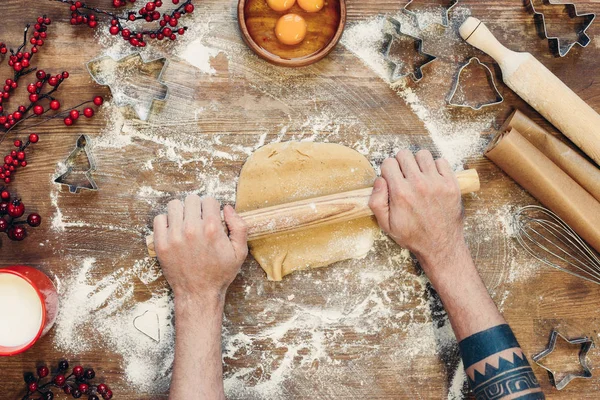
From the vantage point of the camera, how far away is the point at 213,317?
1.38 meters

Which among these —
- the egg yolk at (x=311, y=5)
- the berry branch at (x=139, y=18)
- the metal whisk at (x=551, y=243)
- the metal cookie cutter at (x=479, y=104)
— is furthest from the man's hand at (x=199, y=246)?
the metal whisk at (x=551, y=243)

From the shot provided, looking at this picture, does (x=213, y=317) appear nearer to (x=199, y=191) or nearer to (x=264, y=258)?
(x=264, y=258)

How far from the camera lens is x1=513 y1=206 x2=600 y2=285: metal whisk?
1.49 m

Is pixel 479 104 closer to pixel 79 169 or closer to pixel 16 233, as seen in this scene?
pixel 79 169

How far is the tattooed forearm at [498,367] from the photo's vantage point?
1306 millimetres

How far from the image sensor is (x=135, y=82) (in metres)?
1.46

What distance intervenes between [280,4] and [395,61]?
0.37 m

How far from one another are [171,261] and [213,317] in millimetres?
192

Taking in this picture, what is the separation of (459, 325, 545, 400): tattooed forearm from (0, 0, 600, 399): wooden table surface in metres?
0.14

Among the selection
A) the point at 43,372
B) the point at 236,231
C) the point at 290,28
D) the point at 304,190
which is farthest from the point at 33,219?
the point at 290,28

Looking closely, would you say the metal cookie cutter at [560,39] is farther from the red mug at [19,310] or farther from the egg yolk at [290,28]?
the red mug at [19,310]

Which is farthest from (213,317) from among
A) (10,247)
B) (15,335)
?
(10,247)

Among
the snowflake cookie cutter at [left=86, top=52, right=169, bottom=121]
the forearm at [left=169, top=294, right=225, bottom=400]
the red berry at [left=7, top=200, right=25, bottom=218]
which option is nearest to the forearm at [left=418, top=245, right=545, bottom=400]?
the forearm at [left=169, top=294, right=225, bottom=400]

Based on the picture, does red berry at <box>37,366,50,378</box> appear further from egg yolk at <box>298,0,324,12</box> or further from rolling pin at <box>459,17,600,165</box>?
rolling pin at <box>459,17,600,165</box>
